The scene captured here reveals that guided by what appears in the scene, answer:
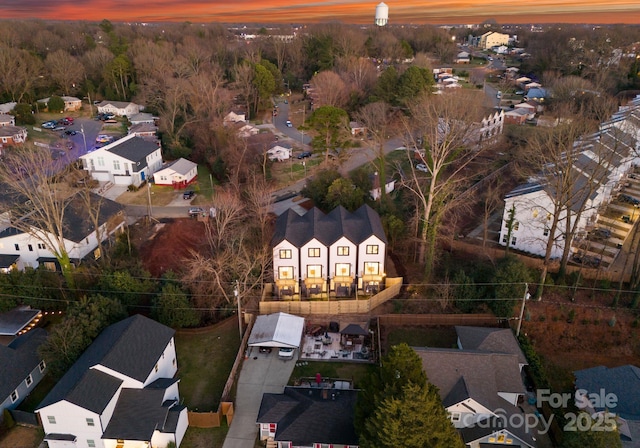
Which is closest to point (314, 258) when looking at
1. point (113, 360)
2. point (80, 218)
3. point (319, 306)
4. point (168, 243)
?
point (319, 306)

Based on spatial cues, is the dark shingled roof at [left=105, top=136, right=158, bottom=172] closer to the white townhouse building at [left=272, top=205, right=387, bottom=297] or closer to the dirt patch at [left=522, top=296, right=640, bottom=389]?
the white townhouse building at [left=272, top=205, right=387, bottom=297]

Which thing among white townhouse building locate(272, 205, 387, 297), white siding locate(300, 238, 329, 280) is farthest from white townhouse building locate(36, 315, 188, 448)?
white siding locate(300, 238, 329, 280)

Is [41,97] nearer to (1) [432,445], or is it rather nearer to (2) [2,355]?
(2) [2,355]

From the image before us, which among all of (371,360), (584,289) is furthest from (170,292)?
(584,289)

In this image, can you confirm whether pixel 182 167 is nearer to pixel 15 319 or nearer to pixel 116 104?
pixel 15 319

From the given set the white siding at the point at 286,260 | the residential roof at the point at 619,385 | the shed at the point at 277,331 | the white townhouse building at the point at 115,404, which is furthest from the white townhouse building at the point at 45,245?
the residential roof at the point at 619,385
